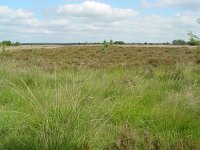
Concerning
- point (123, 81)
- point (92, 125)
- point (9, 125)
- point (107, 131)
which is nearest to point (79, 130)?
point (92, 125)

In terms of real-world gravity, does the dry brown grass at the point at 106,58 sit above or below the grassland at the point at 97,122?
below

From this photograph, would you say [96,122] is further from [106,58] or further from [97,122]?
[106,58]

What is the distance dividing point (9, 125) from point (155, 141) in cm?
192

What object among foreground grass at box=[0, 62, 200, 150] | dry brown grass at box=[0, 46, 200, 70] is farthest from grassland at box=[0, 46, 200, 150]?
dry brown grass at box=[0, 46, 200, 70]

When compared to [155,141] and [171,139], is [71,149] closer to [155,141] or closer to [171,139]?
[155,141]

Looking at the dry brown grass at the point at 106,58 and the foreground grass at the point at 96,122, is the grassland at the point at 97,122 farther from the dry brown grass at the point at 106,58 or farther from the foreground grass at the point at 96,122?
the dry brown grass at the point at 106,58

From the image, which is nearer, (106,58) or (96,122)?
(96,122)

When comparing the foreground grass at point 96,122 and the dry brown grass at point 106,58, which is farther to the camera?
the dry brown grass at point 106,58

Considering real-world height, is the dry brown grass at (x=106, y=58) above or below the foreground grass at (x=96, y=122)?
below

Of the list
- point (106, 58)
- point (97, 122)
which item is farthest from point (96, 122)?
point (106, 58)

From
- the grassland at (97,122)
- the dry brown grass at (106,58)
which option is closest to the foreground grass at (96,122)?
the grassland at (97,122)

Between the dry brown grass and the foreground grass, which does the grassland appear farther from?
the dry brown grass

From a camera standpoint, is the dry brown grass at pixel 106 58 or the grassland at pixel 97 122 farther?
the dry brown grass at pixel 106 58

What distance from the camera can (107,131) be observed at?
18.4 feet
